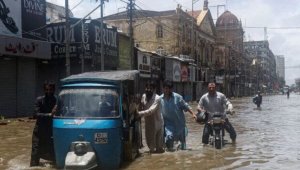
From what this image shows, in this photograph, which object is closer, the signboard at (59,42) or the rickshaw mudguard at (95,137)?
the rickshaw mudguard at (95,137)

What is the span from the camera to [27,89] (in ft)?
94.2

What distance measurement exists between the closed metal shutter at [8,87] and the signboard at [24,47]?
36.8 inches

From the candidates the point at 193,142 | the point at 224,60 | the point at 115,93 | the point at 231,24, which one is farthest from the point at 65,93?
the point at 231,24

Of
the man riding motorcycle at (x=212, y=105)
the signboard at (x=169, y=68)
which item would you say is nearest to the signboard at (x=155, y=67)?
the signboard at (x=169, y=68)

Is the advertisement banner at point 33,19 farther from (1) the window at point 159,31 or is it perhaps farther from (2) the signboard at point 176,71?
(1) the window at point 159,31

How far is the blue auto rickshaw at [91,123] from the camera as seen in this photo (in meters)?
8.95

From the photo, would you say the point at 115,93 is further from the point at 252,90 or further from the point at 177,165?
the point at 252,90

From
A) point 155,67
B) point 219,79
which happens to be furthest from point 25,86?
point 219,79

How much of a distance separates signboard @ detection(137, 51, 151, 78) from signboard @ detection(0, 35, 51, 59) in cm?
1543

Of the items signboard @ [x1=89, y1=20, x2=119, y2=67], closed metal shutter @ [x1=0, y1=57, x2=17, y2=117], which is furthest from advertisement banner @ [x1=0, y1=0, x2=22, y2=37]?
signboard @ [x1=89, y1=20, x2=119, y2=67]

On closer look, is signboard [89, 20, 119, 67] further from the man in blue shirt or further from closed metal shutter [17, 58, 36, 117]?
the man in blue shirt

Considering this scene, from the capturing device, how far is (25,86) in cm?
2852

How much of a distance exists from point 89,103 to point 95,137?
76 centimetres

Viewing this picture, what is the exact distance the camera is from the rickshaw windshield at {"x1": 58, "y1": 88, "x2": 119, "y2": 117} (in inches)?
369
